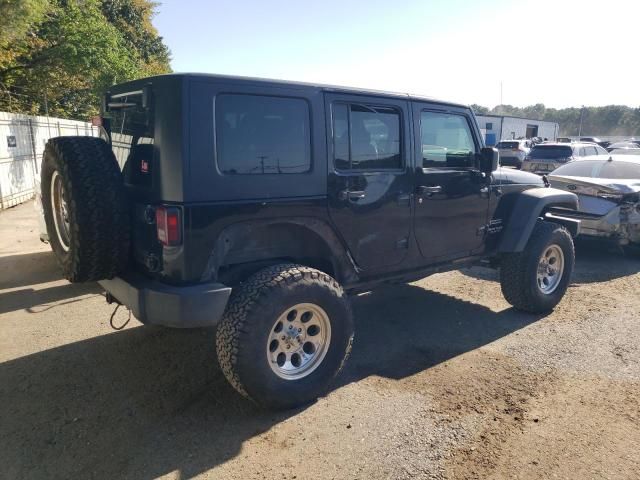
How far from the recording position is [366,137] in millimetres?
3707

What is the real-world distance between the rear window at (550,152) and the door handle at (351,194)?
548 inches

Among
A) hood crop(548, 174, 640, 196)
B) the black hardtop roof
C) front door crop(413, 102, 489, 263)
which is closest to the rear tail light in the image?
the black hardtop roof

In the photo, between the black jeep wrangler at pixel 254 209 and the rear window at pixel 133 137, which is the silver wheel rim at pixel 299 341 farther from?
the rear window at pixel 133 137

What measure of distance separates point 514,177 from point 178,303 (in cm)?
375

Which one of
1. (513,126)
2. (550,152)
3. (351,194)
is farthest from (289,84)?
(513,126)

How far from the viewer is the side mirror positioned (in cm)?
444

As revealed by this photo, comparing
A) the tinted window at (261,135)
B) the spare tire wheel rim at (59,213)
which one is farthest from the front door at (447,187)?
the spare tire wheel rim at (59,213)

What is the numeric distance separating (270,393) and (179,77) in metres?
2.03

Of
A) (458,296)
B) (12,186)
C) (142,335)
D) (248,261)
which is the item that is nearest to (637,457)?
(248,261)

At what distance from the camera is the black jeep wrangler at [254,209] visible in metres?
2.85

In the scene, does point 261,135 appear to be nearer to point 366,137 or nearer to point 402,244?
point 366,137

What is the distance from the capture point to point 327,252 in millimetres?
3576

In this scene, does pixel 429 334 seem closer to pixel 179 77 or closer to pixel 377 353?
pixel 377 353

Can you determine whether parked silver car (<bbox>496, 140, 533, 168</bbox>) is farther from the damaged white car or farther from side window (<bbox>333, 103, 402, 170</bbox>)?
side window (<bbox>333, 103, 402, 170</bbox>)
